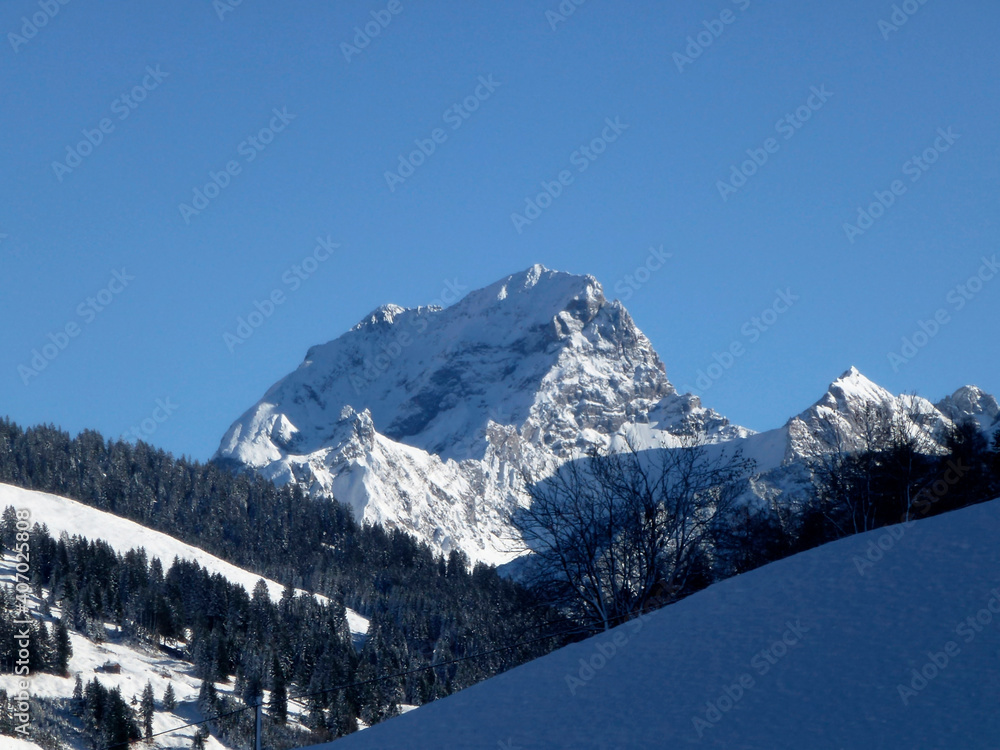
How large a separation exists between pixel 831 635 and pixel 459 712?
215 inches

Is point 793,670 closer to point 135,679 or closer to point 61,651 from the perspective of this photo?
point 61,651

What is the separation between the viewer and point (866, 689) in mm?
12891

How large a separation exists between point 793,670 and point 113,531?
314ft

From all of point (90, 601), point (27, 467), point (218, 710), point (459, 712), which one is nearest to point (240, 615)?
point (90, 601)

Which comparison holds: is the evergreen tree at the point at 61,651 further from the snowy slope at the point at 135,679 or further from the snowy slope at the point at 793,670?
the snowy slope at the point at 793,670

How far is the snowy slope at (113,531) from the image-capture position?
96188 mm

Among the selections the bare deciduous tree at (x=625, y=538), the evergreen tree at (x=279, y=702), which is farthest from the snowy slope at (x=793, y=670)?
the evergreen tree at (x=279, y=702)

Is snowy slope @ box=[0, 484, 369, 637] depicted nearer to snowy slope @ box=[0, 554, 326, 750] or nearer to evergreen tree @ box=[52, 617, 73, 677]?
snowy slope @ box=[0, 554, 326, 750]

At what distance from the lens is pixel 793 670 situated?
13.8 m

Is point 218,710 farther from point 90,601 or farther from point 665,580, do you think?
point 665,580

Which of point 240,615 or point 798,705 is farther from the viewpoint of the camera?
point 240,615

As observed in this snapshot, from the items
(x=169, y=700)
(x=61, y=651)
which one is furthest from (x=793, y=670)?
(x=61, y=651)

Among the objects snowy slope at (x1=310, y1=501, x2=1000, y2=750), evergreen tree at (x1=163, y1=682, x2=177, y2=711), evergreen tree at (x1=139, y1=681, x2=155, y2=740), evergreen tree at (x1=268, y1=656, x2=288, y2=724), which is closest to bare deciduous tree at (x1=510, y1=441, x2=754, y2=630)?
snowy slope at (x1=310, y1=501, x2=1000, y2=750)

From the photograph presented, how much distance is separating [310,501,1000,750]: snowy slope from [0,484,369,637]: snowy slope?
3130 inches
